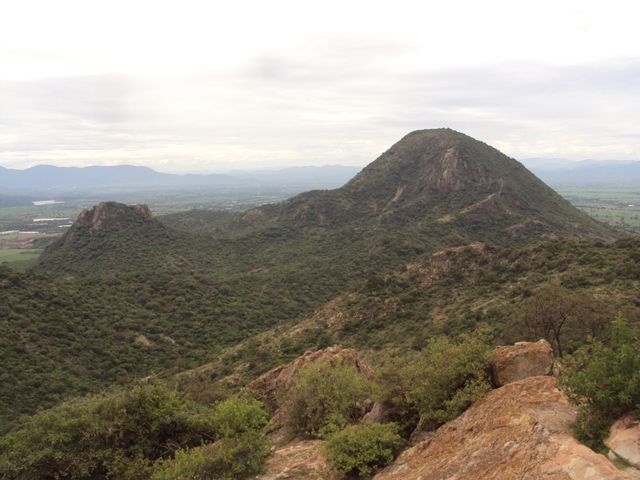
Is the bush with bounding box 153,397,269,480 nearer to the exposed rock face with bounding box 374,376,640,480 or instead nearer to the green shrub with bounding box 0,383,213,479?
the green shrub with bounding box 0,383,213,479

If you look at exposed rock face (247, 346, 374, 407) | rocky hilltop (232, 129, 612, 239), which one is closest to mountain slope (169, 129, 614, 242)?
rocky hilltop (232, 129, 612, 239)

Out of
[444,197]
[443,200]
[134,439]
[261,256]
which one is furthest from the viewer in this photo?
[444,197]

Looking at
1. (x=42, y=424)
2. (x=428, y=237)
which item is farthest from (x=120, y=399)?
(x=428, y=237)

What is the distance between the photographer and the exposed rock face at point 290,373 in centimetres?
2684

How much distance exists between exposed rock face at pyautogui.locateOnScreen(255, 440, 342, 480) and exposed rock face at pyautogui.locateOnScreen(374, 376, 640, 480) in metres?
2.66

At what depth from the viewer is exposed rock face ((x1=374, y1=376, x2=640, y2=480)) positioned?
364 inches

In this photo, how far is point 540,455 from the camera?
10.1 m

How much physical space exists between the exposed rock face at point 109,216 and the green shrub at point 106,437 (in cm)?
9177

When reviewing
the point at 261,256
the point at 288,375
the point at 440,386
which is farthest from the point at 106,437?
the point at 261,256

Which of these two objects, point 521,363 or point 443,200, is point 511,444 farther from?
point 443,200

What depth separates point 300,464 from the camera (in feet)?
54.6

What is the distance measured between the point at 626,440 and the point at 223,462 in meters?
13.1

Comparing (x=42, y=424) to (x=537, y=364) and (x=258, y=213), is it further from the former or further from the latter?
(x=258, y=213)

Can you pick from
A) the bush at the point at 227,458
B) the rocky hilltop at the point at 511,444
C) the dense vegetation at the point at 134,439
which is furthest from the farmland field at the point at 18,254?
the rocky hilltop at the point at 511,444
